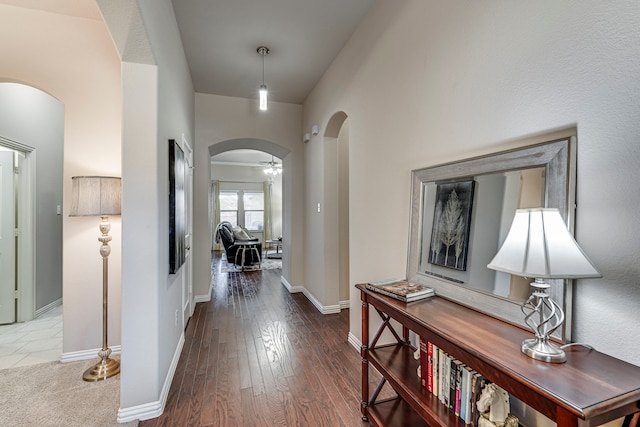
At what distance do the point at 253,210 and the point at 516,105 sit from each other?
950 cm

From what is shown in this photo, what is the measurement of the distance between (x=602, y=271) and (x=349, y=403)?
5.48 feet

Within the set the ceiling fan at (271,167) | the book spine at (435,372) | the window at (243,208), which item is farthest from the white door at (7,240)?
the window at (243,208)

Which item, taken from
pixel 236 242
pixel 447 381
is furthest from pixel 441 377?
pixel 236 242

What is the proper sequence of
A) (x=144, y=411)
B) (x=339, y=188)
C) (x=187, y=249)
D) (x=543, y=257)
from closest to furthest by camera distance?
1. (x=543, y=257)
2. (x=144, y=411)
3. (x=187, y=249)
4. (x=339, y=188)

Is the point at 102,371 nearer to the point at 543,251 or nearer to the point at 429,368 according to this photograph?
the point at 429,368

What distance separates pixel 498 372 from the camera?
969 mm

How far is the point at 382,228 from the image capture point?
2416 millimetres

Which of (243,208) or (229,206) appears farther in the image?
(243,208)

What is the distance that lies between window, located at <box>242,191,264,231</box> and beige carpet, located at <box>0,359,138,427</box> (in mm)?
7803

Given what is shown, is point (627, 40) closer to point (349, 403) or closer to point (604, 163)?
point (604, 163)

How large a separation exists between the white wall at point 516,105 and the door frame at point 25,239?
3.87m

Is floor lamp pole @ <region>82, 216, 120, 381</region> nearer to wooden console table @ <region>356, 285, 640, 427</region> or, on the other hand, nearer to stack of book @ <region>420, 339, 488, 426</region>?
wooden console table @ <region>356, 285, 640, 427</region>

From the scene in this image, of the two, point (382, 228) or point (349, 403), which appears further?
point (382, 228)

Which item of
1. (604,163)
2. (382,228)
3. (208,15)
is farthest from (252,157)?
(604,163)
